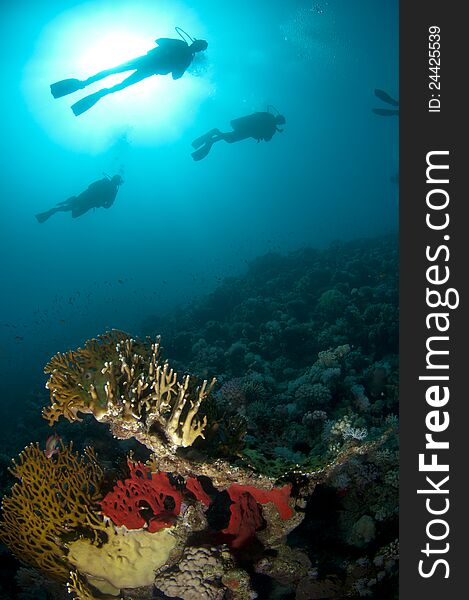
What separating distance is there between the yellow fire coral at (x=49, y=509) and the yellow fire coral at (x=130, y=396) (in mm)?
820

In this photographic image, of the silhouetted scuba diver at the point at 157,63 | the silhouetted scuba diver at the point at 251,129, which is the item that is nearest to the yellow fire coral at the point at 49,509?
the silhouetted scuba diver at the point at 157,63

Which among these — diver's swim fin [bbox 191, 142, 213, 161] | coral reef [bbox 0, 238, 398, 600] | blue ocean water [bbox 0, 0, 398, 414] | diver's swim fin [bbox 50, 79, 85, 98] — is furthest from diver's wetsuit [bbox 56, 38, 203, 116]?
coral reef [bbox 0, 238, 398, 600]

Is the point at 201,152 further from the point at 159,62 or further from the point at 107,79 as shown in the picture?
the point at 107,79

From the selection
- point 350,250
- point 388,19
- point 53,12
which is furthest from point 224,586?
point 388,19

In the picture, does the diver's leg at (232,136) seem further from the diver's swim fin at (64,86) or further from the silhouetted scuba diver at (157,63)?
the diver's swim fin at (64,86)

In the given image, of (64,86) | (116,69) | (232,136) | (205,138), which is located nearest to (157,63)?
(116,69)

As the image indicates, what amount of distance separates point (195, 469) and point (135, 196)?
162762mm

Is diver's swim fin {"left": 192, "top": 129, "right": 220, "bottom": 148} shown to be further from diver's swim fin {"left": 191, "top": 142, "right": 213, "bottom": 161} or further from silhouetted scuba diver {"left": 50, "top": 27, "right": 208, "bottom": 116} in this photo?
silhouetted scuba diver {"left": 50, "top": 27, "right": 208, "bottom": 116}

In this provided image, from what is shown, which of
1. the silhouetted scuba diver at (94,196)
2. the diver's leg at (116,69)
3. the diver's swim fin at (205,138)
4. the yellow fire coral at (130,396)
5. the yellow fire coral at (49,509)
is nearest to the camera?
the yellow fire coral at (130,396)

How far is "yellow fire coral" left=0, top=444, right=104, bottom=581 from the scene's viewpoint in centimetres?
420

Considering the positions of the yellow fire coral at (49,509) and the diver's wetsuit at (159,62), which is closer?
the yellow fire coral at (49,509)

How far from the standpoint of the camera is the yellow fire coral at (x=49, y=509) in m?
4.20

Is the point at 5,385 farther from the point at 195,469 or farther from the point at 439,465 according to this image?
the point at 439,465

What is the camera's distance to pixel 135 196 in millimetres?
154500
